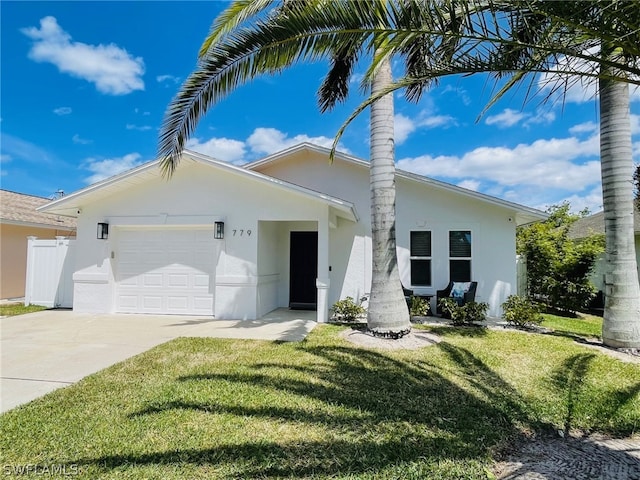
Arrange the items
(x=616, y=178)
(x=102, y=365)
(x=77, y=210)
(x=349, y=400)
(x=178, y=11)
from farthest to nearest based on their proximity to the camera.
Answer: (x=77, y=210) → (x=178, y=11) → (x=616, y=178) → (x=102, y=365) → (x=349, y=400)

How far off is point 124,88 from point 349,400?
18.1 m

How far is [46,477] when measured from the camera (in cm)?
296

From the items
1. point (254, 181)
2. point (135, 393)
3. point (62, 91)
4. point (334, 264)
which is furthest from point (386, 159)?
point (62, 91)

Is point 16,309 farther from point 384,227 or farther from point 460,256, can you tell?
point 460,256

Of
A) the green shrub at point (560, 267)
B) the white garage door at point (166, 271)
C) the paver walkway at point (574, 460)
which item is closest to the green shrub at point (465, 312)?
the green shrub at point (560, 267)

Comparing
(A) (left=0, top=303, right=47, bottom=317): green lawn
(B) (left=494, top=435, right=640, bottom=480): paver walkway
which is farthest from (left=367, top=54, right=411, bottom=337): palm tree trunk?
(A) (left=0, top=303, right=47, bottom=317): green lawn

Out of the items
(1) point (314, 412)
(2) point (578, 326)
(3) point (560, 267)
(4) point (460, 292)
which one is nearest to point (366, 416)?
(1) point (314, 412)

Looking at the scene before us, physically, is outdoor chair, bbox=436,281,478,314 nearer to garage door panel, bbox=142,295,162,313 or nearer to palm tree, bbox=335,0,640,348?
palm tree, bbox=335,0,640,348

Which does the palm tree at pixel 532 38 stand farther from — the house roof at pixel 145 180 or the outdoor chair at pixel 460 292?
the outdoor chair at pixel 460 292

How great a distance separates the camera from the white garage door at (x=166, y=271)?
10586mm

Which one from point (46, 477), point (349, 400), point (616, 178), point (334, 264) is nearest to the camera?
point (46, 477)

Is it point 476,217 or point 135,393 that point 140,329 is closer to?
point 135,393

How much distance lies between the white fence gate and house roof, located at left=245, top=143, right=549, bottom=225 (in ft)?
23.7

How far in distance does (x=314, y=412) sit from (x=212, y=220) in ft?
24.2
